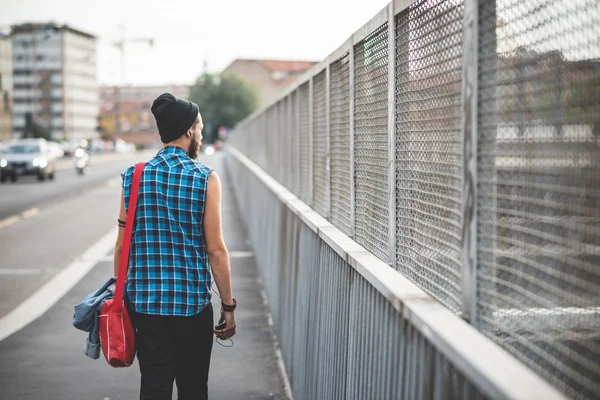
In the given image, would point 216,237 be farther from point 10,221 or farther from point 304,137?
point 10,221

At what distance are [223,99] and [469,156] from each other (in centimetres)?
13155

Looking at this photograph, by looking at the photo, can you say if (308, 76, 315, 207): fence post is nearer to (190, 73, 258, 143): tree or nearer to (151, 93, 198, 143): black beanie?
(151, 93, 198, 143): black beanie

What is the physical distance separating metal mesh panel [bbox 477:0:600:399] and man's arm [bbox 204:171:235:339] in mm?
1508

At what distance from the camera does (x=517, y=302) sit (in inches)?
92.9

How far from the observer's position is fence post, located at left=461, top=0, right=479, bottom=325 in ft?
8.42

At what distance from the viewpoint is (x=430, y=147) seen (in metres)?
3.28

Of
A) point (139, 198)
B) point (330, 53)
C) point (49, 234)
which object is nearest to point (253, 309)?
point (330, 53)

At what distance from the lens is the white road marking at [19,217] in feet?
62.4

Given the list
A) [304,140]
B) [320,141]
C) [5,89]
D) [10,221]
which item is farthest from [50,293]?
[5,89]

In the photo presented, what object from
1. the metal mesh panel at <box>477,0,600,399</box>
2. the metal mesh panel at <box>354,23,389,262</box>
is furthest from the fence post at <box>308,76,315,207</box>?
the metal mesh panel at <box>477,0,600,399</box>

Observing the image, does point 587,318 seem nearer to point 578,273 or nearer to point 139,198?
point 578,273

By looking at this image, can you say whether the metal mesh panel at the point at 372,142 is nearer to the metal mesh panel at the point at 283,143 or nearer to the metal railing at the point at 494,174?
the metal railing at the point at 494,174

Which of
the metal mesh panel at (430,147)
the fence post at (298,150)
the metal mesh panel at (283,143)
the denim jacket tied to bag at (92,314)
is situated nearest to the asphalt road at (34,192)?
the metal mesh panel at (283,143)

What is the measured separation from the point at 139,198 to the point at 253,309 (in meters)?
5.78
